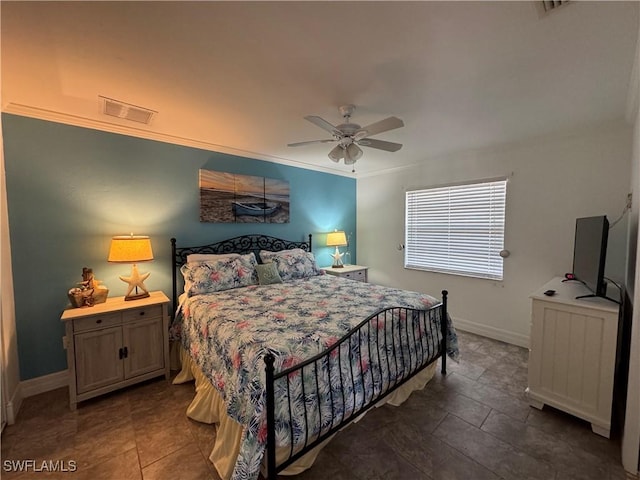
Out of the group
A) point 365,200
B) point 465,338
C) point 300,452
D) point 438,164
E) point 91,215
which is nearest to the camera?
point 300,452

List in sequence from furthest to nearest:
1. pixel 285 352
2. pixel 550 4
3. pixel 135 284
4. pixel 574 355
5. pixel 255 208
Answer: pixel 255 208 → pixel 135 284 → pixel 574 355 → pixel 285 352 → pixel 550 4

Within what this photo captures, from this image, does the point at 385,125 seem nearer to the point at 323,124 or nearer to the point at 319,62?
the point at 323,124

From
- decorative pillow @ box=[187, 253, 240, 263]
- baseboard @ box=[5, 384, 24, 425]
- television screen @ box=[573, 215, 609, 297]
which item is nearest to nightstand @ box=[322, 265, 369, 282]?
decorative pillow @ box=[187, 253, 240, 263]

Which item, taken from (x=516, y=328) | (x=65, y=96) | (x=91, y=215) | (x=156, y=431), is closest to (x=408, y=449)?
(x=156, y=431)

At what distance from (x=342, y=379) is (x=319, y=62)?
6.75ft

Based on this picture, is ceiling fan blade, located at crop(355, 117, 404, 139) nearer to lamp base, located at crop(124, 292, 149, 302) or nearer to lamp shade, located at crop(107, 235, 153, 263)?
lamp shade, located at crop(107, 235, 153, 263)

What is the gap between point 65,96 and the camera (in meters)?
2.17

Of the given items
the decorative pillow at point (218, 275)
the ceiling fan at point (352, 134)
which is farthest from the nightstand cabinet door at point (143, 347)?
the ceiling fan at point (352, 134)

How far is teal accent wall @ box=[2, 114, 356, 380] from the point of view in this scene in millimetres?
2379

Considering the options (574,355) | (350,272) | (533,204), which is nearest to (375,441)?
(574,355)

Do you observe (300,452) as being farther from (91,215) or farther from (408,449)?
(91,215)

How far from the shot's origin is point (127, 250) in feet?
8.26

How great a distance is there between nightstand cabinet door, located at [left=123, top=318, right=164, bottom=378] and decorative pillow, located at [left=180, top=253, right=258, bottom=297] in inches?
17.7

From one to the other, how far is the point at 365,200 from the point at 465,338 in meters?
2.81
